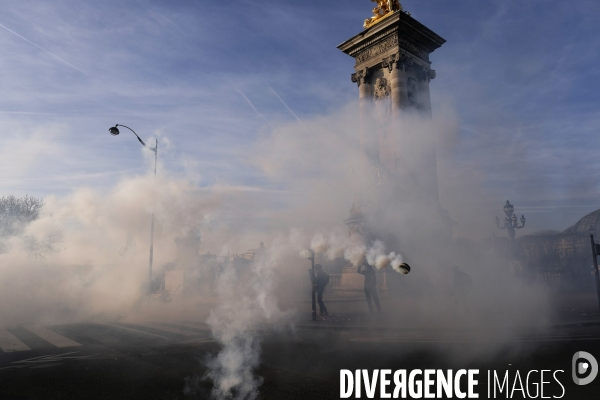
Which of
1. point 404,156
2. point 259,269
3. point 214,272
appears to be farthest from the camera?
point 214,272

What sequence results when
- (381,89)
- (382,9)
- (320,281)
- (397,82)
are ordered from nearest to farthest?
(320,281)
(397,82)
(381,89)
(382,9)

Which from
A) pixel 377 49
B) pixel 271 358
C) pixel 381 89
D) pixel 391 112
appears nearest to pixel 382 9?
pixel 377 49

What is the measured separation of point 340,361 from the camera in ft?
22.1

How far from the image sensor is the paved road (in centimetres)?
538

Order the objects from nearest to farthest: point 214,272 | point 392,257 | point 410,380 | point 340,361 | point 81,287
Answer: point 410,380 → point 340,361 → point 392,257 → point 81,287 → point 214,272

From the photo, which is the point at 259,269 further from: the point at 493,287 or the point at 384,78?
the point at 384,78

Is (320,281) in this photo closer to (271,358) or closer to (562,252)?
(271,358)

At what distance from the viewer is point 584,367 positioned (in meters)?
6.03

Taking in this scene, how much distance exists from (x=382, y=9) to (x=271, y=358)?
64.8ft

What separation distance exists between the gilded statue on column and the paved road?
16.6m

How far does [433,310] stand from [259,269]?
17.7 ft

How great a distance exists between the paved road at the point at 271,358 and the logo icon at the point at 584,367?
11 centimetres

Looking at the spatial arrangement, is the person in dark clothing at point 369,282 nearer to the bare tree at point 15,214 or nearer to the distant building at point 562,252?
the distant building at point 562,252

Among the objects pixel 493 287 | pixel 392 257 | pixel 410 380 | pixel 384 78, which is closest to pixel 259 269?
pixel 392 257
